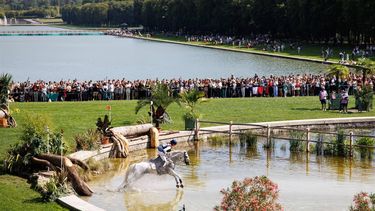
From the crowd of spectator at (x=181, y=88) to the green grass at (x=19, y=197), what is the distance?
2034 cm

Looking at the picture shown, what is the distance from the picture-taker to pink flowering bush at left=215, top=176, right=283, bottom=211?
51.2 ft

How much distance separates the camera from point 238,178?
24.6 meters

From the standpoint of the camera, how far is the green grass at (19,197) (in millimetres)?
19519

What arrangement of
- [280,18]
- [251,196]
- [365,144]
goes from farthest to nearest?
[280,18]
[365,144]
[251,196]

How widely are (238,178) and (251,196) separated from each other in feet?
29.2

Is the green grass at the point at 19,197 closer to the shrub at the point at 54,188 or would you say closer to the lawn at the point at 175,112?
the shrub at the point at 54,188

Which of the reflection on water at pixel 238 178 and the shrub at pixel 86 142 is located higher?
the shrub at pixel 86 142

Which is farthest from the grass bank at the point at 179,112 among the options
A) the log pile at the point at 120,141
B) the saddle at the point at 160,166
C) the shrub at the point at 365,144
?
the saddle at the point at 160,166

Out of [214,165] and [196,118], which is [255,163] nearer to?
[214,165]

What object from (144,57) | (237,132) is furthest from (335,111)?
(144,57)

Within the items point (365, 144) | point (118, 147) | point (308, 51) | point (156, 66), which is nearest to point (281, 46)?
Result: point (308, 51)

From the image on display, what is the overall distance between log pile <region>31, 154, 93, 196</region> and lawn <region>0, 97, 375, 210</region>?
295cm

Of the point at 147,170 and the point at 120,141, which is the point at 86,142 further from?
the point at 147,170

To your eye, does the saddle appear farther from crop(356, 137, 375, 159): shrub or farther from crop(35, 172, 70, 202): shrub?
crop(356, 137, 375, 159): shrub
